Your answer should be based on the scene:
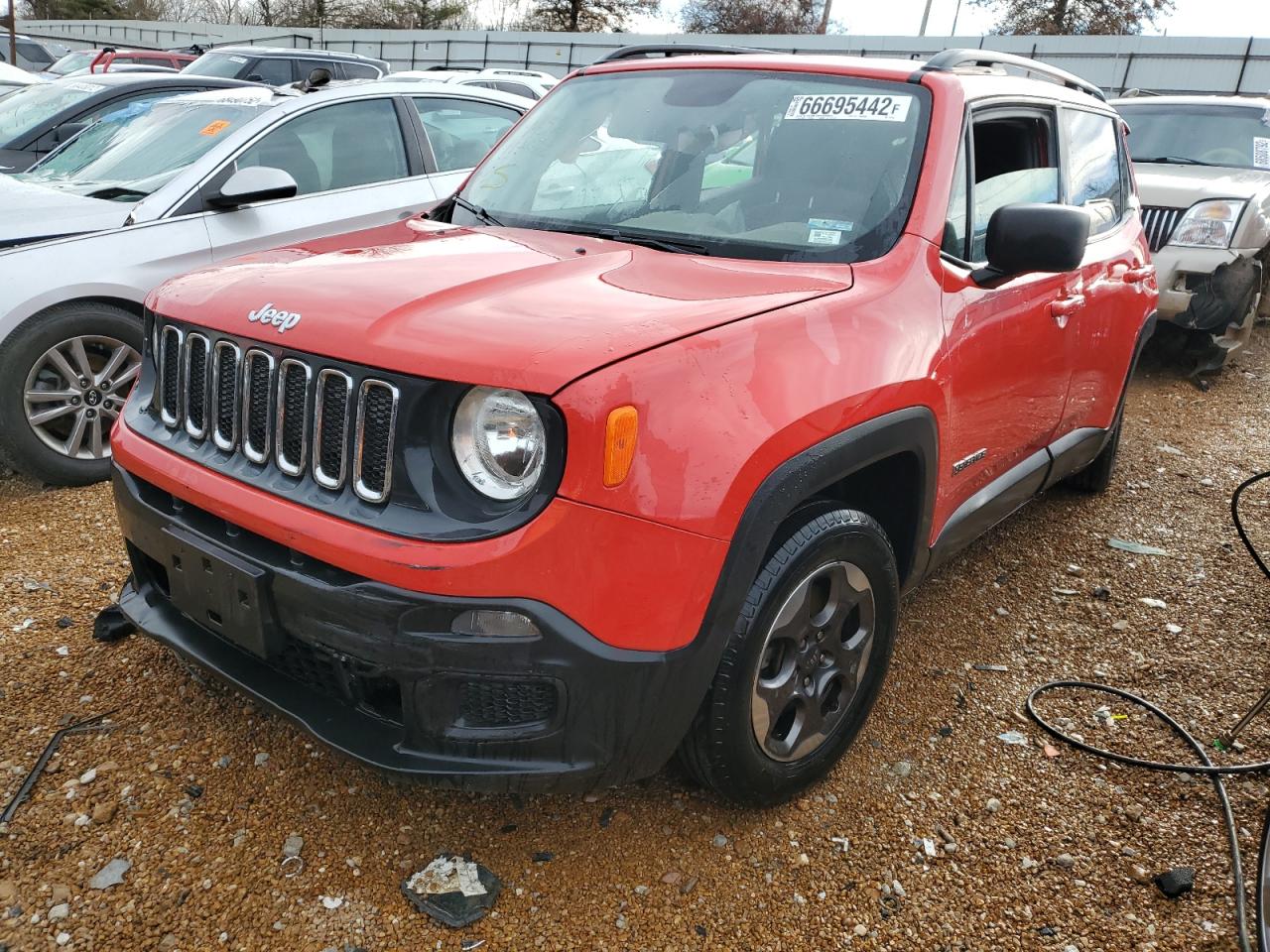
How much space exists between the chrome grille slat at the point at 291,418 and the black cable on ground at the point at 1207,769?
7.56ft

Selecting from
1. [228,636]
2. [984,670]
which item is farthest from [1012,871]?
[228,636]

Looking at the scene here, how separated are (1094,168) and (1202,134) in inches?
197

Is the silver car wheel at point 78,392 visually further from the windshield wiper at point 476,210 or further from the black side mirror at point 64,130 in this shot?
the black side mirror at point 64,130

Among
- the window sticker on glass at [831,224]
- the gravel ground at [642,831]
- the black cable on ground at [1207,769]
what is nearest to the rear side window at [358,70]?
the gravel ground at [642,831]

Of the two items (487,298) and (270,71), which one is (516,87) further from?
(487,298)

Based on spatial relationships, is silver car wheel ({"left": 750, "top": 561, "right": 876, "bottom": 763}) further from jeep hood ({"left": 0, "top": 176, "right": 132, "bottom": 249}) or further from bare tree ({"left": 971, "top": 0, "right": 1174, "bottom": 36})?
bare tree ({"left": 971, "top": 0, "right": 1174, "bottom": 36})

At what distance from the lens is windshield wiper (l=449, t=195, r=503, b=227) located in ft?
10.1

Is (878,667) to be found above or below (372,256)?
below

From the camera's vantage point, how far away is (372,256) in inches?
97.3

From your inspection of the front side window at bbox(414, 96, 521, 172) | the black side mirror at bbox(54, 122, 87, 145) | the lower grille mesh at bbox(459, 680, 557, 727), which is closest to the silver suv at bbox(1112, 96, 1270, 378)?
the front side window at bbox(414, 96, 521, 172)

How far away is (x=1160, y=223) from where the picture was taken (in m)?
6.71

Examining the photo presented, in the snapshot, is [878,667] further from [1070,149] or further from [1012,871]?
[1070,149]

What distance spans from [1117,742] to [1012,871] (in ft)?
2.51

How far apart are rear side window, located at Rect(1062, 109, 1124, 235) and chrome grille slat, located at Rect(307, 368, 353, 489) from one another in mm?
2746
